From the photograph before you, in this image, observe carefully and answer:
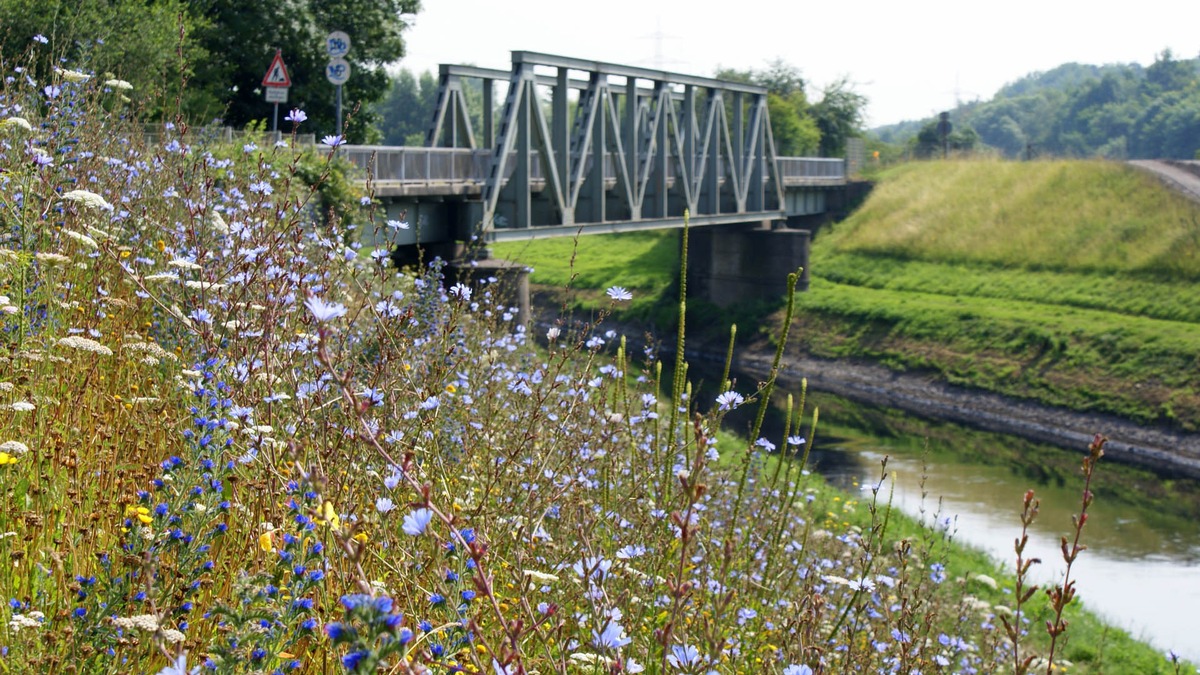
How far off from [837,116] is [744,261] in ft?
72.0

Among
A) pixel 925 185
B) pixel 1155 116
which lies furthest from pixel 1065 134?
pixel 925 185

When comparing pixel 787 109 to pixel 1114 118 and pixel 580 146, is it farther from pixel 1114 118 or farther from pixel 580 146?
pixel 1114 118

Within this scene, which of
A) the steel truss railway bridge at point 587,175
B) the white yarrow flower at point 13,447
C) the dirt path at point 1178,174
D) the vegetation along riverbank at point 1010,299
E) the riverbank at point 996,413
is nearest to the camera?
the white yarrow flower at point 13,447

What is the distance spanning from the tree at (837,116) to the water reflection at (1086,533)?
36708mm

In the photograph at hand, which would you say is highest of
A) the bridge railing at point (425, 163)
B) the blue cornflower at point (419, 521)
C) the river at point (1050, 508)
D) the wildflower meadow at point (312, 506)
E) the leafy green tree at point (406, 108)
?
the leafy green tree at point (406, 108)

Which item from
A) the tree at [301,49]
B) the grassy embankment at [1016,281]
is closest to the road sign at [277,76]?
the grassy embankment at [1016,281]

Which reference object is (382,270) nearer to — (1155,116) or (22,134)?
(22,134)

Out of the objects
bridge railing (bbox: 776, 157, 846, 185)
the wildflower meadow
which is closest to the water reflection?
the wildflower meadow

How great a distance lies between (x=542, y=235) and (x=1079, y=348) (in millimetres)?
14839

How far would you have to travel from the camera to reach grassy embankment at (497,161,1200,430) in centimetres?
2842

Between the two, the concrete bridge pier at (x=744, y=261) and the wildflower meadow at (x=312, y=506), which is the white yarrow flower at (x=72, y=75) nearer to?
the wildflower meadow at (x=312, y=506)

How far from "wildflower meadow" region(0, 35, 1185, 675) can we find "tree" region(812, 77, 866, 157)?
55.3 m

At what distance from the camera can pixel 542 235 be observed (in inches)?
890

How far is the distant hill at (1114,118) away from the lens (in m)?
108
